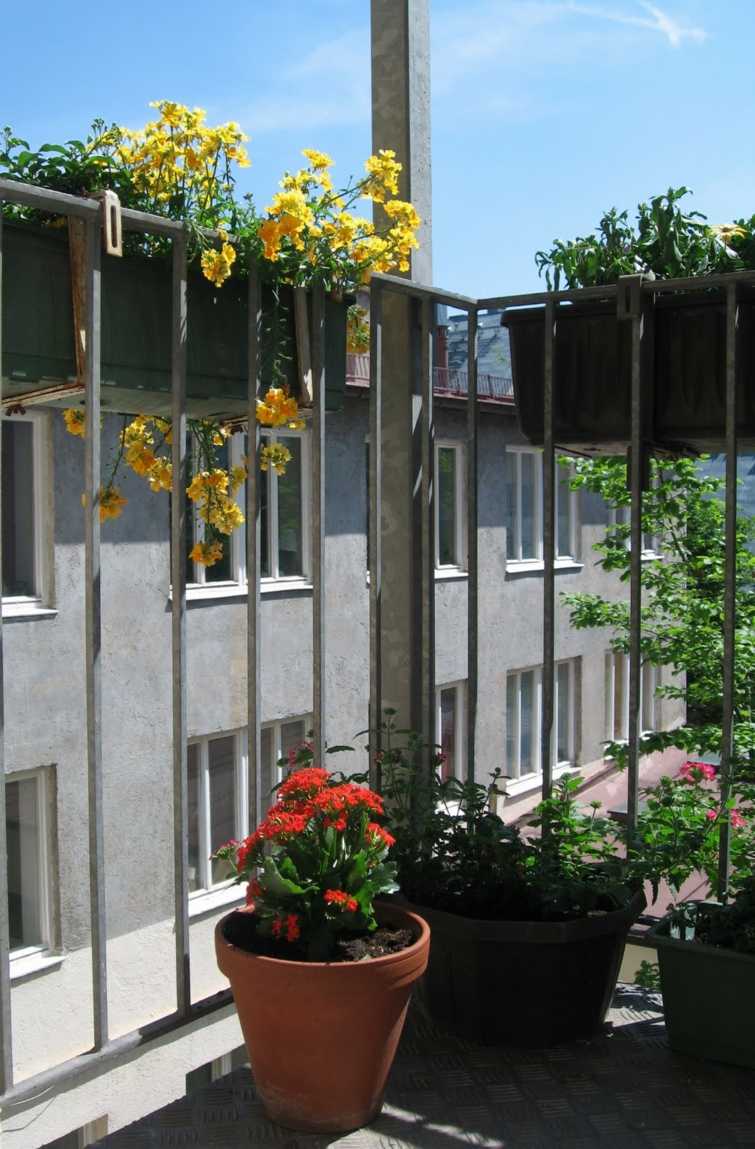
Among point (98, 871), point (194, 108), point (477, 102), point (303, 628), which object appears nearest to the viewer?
point (98, 871)

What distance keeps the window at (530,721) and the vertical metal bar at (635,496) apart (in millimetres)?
10500

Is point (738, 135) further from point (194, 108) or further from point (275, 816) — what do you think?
point (275, 816)

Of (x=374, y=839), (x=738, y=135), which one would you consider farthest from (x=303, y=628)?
(x=374, y=839)

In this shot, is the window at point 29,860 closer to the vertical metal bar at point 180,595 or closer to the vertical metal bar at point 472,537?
the vertical metal bar at point 472,537

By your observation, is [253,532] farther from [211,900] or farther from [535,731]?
[535,731]

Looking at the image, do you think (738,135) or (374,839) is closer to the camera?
(374,839)

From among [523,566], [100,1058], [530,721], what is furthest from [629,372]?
[530,721]

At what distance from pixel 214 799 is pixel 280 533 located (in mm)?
2147

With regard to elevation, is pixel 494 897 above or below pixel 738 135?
below

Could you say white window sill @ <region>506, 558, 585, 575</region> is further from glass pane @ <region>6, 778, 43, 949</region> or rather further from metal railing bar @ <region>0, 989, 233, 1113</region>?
metal railing bar @ <region>0, 989, 233, 1113</region>

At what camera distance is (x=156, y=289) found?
1.70 metres

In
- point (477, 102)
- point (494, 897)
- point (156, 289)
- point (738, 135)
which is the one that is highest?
point (477, 102)

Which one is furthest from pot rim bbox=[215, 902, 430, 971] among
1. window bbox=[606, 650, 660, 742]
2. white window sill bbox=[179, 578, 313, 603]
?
window bbox=[606, 650, 660, 742]

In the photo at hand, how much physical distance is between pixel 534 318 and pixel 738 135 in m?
1.47
